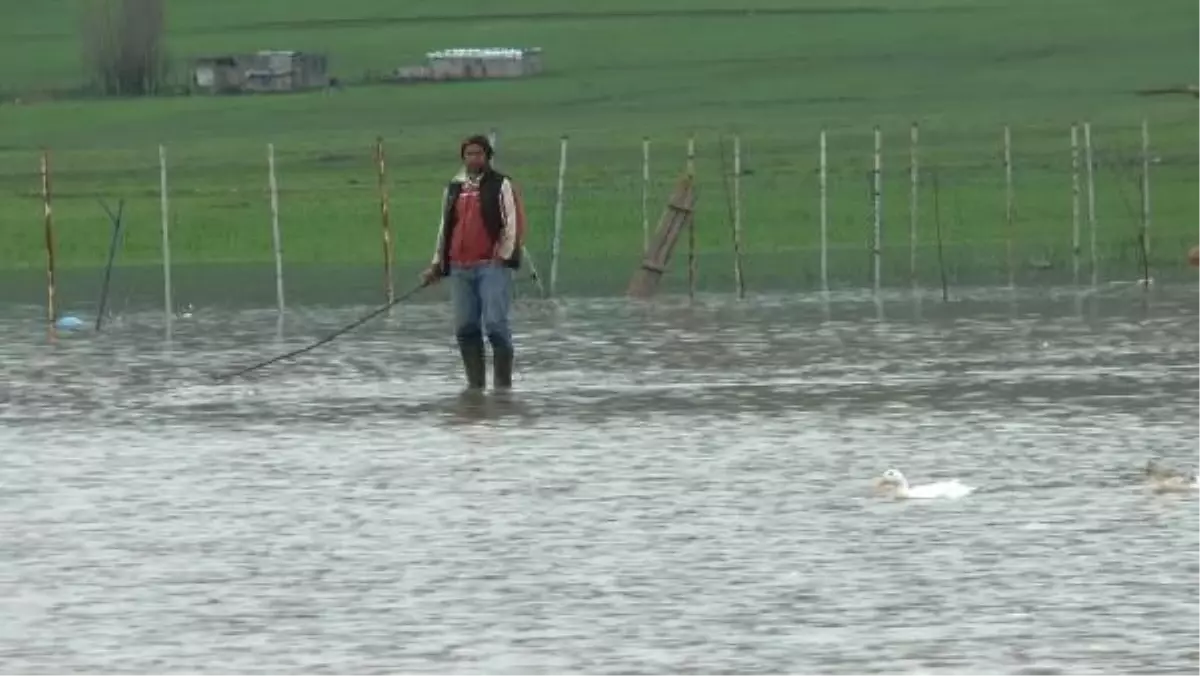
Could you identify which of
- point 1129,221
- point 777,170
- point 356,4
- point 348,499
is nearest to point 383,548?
point 348,499

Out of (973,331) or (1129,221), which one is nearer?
(973,331)

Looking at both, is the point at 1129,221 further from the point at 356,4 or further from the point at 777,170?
the point at 356,4

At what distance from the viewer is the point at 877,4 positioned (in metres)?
82.2

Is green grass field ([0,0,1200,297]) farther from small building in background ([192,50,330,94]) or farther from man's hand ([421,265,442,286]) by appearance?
man's hand ([421,265,442,286])

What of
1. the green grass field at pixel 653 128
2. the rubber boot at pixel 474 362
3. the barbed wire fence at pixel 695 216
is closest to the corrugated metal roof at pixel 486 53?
the green grass field at pixel 653 128

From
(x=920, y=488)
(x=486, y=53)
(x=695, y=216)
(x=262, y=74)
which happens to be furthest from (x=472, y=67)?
(x=920, y=488)

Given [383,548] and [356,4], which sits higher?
[356,4]

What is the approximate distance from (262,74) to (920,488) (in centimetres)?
5872

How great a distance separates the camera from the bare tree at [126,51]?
242 ft

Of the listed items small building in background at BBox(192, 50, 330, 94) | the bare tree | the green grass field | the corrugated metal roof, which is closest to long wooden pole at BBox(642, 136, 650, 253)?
the green grass field

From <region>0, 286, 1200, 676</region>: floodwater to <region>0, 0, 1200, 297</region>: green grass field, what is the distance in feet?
37.5

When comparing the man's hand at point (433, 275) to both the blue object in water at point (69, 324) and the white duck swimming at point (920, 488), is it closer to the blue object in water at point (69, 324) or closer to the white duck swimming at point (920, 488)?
the white duck swimming at point (920, 488)

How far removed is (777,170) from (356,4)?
46413 millimetres

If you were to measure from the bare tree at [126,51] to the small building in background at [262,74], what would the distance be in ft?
6.11
